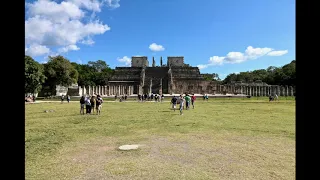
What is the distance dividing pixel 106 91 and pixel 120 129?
5427cm

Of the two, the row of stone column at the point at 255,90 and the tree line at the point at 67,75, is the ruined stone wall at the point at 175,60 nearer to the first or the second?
the tree line at the point at 67,75

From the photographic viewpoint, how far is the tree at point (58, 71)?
6272 cm

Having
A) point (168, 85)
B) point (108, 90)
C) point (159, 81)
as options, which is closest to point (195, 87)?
point (168, 85)

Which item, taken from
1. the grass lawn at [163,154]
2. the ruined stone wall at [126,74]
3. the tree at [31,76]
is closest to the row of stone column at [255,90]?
the ruined stone wall at [126,74]

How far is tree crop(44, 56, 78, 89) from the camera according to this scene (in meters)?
62.7

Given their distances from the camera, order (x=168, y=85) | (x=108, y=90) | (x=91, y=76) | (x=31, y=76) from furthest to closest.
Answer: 1. (x=91, y=76)
2. (x=168, y=85)
3. (x=108, y=90)
4. (x=31, y=76)

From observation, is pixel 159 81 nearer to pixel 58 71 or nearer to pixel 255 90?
pixel 255 90

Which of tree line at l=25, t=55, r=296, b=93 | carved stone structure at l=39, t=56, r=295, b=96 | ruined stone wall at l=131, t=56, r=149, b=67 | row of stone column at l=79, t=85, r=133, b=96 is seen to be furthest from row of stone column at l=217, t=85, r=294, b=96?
ruined stone wall at l=131, t=56, r=149, b=67

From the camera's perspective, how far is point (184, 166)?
6.61 m

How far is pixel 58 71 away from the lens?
208 feet

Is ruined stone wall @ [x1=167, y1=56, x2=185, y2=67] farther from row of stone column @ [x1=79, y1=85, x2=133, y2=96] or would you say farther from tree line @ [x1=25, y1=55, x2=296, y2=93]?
row of stone column @ [x1=79, y1=85, x2=133, y2=96]
